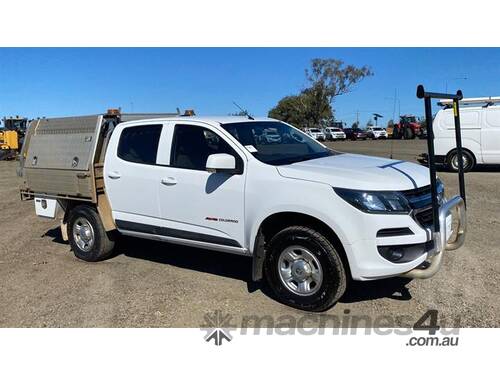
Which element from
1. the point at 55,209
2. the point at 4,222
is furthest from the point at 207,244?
the point at 4,222

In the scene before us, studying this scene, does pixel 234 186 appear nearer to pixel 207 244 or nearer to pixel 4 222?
pixel 207 244

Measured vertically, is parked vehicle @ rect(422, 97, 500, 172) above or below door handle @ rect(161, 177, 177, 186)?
above

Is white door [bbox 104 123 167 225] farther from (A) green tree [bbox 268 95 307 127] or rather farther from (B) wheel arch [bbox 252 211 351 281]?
(A) green tree [bbox 268 95 307 127]

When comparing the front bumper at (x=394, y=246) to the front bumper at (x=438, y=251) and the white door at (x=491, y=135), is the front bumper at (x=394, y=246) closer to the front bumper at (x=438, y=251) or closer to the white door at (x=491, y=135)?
the front bumper at (x=438, y=251)

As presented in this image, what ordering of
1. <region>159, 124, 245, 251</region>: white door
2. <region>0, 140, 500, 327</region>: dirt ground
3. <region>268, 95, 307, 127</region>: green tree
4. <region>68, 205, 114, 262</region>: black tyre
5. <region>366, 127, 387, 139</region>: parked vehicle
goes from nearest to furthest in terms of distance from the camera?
<region>0, 140, 500, 327</region>: dirt ground, <region>159, 124, 245, 251</region>: white door, <region>68, 205, 114, 262</region>: black tyre, <region>366, 127, 387, 139</region>: parked vehicle, <region>268, 95, 307, 127</region>: green tree

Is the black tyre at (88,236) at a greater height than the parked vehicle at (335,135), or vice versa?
the parked vehicle at (335,135)

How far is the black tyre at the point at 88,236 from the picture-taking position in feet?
20.1

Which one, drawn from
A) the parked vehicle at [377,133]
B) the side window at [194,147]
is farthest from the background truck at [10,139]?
the parked vehicle at [377,133]

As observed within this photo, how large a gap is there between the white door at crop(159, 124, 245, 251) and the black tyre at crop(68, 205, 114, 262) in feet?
4.13

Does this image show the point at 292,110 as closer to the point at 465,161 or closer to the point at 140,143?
the point at 465,161

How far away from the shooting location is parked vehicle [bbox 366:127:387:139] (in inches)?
2037

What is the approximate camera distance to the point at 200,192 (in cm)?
494

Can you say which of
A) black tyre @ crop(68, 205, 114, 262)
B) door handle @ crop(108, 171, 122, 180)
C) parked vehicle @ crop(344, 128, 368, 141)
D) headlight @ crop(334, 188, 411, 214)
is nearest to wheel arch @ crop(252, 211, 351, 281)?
headlight @ crop(334, 188, 411, 214)

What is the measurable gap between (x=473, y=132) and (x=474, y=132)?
3cm
